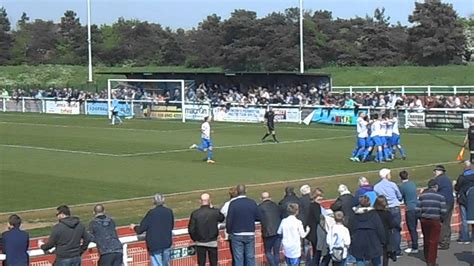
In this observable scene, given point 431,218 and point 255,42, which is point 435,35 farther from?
point 431,218

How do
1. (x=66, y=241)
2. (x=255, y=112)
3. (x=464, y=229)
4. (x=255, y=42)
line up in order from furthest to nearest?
(x=255, y=42) → (x=255, y=112) → (x=464, y=229) → (x=66, y=241)

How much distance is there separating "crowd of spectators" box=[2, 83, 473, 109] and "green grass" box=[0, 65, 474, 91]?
36.7ft

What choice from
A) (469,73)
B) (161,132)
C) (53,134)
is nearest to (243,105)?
(161,132)

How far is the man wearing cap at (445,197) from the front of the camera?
17.3m

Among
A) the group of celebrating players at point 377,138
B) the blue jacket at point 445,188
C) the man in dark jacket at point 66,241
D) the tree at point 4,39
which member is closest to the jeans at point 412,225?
the blue jacket at point 445,188

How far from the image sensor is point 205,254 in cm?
1502

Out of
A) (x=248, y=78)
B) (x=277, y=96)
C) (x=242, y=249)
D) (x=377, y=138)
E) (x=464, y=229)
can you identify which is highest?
(x=248, y=78)

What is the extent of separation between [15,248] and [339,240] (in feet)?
15.8

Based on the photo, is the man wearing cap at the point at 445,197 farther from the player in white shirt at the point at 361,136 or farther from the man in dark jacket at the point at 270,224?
the player in white shirt at the point at 361,136

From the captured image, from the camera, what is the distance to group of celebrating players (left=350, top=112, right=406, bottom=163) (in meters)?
33.0

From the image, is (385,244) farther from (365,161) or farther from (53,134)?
(53,134)

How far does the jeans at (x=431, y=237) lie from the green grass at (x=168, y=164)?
7144 millimetres

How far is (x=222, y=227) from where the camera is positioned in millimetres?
15852

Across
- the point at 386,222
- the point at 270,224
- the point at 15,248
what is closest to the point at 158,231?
the point at 270,224
